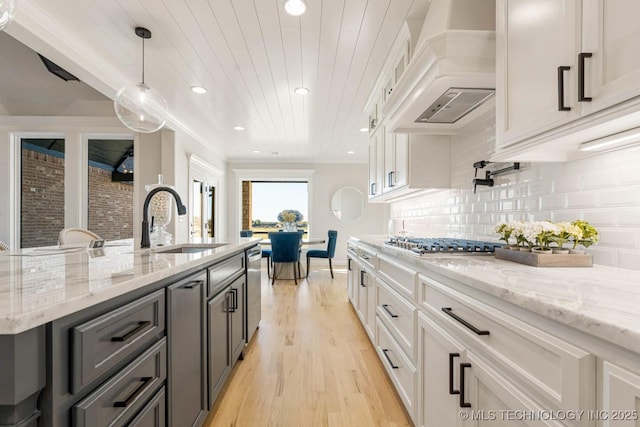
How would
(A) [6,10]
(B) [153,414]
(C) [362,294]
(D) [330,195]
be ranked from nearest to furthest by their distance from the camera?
(B) [153,414]
(A) [6,10]
(C) [362,294]
(D) [330,195]

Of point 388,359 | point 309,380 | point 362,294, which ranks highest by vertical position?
point 362,294

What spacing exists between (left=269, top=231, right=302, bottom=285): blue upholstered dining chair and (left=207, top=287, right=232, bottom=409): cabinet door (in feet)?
10.8

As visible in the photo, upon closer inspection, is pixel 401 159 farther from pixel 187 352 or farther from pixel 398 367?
pixel 187 352

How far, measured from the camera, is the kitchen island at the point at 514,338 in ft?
1.91

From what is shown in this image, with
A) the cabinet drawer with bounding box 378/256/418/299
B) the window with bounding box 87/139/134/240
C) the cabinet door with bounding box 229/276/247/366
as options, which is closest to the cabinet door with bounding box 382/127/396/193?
the cabinet drawer with bounding box 378/256/418/299

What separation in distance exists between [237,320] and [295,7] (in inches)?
84.5

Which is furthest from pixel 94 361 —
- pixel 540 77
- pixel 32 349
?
pixel 540 77

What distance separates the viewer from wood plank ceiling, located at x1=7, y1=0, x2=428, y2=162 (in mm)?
2068

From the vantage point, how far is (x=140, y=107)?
229 centimetres

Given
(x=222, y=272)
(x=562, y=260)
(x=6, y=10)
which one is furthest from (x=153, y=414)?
(x=6, y=10)

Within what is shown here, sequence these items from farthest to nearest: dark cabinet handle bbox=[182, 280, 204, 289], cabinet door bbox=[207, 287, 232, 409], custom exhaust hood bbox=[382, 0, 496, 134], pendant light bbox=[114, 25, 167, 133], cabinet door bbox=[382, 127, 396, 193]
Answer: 1. cabinet door bbox=[382, 127, 396, 193]
2. pendant light bbox=[114, 25, 167, 133]
3. cabinet door bbox=[207, 287, 232, 409]
4. custom exhaust hood bbox=[382, 0, 496, 134]
5. dark cabinet handle bbox=[182, 280, 204, 289]

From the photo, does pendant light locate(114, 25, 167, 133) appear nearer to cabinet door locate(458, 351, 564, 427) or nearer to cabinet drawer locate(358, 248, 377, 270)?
cabinet drawer locate(358, 248, 377, 270)

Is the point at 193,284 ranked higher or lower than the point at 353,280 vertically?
higher

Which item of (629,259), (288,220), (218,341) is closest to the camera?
(629,259)
